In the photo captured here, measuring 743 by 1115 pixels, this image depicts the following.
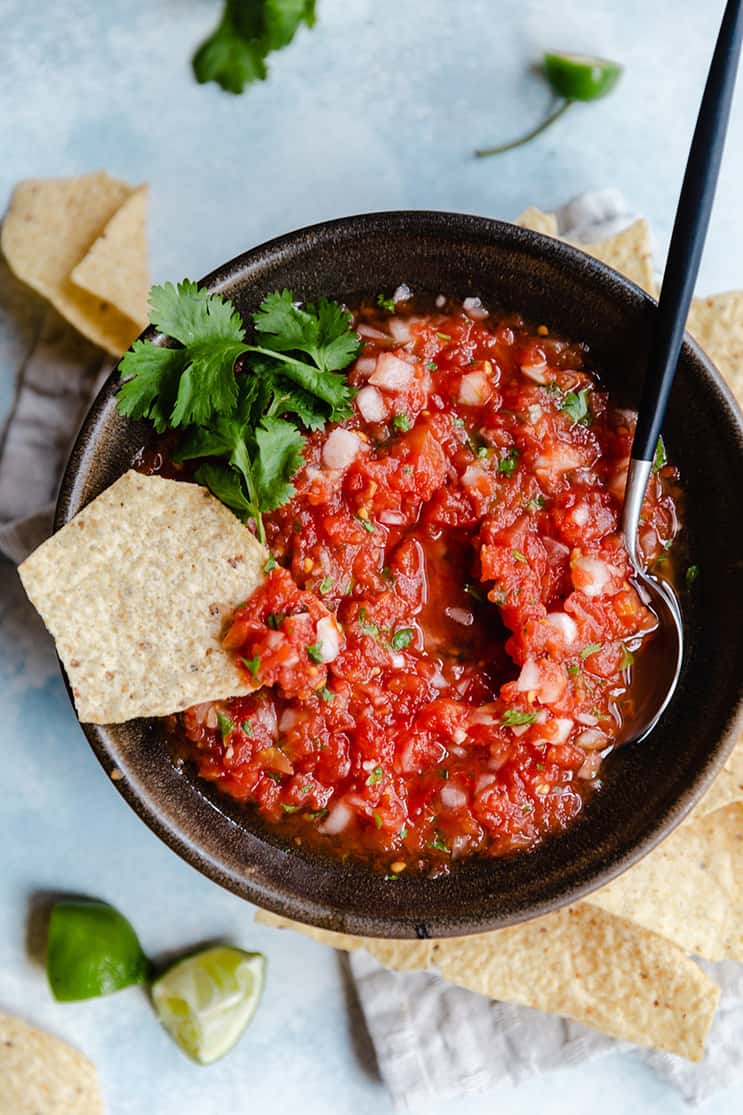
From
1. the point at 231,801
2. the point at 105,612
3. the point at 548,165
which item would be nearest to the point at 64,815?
the point at 231,801

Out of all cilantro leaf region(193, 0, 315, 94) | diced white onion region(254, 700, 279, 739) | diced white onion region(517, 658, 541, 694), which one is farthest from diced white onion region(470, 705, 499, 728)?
cilantro leaf region(193, 0, 315, 94)

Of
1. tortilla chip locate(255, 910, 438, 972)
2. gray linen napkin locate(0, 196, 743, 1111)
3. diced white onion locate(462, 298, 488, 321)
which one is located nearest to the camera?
diced white onion locate(462, 298, 488, 321)

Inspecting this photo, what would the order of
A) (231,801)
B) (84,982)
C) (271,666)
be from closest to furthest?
(271,666) → (231,801) → (84,982)

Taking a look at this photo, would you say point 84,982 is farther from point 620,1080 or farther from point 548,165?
point 548,165

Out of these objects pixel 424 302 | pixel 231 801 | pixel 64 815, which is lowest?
pixel 64 815

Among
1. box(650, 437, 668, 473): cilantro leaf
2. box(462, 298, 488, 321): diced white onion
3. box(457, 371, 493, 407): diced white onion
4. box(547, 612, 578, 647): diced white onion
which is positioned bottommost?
box(547, 612, 578, 647): diced white onion

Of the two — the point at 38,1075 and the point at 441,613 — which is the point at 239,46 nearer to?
the point at 441,613

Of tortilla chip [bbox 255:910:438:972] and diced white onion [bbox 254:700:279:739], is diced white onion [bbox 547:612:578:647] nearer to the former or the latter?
diced white onion [bbox 254:700:279:739]
